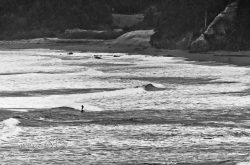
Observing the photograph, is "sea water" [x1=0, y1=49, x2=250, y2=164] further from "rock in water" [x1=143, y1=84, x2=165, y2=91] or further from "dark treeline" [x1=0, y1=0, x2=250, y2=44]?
"dark treeline" [x1=0, y1=0, x2=250, y2=44]

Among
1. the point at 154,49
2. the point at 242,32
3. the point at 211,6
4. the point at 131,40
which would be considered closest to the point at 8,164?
the point at 242,32

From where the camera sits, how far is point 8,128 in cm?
1911

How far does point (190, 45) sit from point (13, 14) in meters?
55.7

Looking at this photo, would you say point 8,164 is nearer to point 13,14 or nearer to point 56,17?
point 56,17

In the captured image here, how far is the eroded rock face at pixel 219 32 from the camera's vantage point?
58969mm

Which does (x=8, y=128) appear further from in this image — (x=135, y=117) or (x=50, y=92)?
(x=50, y=92)

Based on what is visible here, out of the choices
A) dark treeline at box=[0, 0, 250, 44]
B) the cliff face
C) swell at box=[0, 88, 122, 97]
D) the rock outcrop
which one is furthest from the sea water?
dark treeline at box=[0, 0, 250, 44]

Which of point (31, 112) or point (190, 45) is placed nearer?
point (31, 112)

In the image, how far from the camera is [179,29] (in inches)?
2657

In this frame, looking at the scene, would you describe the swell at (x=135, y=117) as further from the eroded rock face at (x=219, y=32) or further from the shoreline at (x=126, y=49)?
the eroded rock face at (x=219, y=32)

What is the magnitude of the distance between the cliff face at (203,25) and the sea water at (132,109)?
1246 cm

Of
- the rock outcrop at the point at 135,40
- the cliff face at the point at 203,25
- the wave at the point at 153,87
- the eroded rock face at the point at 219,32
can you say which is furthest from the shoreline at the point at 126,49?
the wave at the point at 153,87

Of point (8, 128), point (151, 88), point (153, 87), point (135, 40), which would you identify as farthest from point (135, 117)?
point (135, 40)

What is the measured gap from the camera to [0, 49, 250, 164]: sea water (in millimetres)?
15680
